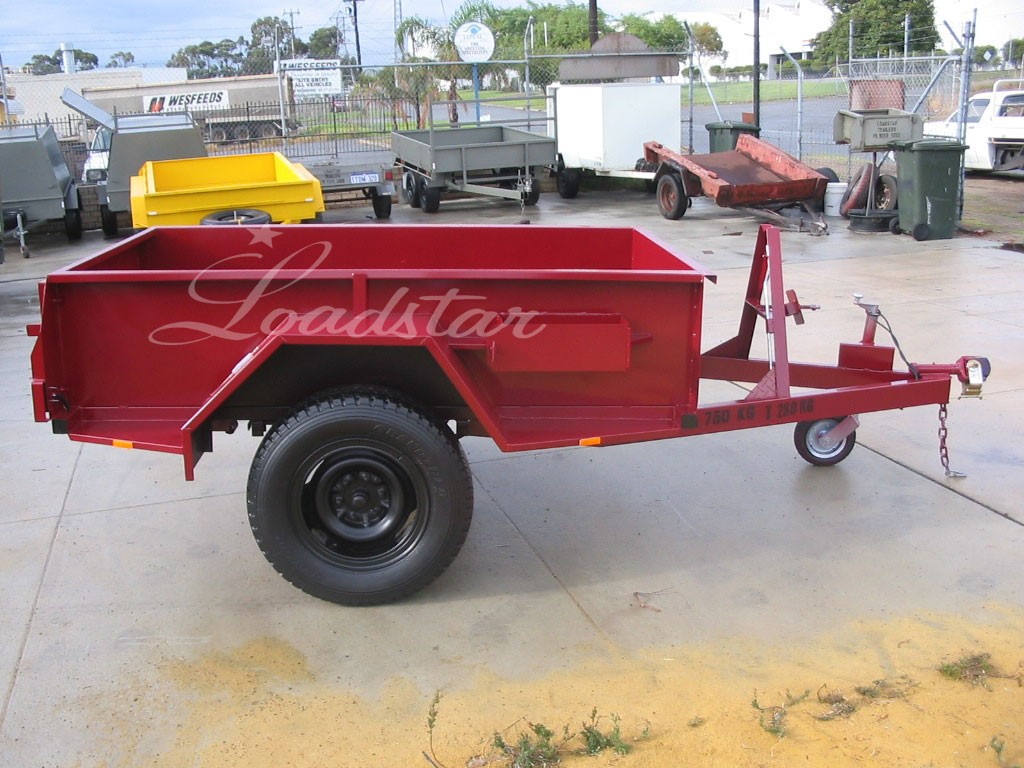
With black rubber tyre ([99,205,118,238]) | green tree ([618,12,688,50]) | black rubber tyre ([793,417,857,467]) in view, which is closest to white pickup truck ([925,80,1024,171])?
black rubber tyre ([99,205,118,238])

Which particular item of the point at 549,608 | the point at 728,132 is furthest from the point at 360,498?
the point at 728,132

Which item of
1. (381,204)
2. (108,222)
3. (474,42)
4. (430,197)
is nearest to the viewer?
(108,222)

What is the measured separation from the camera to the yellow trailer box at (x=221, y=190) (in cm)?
1012

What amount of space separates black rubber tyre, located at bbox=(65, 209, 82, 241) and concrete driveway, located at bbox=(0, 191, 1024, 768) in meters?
8.51

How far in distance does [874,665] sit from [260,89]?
117 ft

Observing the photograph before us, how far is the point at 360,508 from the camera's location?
3.65m

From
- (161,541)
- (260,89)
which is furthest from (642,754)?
(260,89)

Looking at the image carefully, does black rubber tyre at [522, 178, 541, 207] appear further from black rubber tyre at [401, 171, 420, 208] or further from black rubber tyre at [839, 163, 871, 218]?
black rubber tyre at [839, 163, 871, 218]

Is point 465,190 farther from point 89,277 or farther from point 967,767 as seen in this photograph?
point 967,767

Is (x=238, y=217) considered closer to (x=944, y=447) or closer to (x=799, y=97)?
(x=944, y=447)

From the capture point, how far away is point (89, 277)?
344 centimetres

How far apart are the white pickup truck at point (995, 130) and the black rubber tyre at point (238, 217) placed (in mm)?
11894

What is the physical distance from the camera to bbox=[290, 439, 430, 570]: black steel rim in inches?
139

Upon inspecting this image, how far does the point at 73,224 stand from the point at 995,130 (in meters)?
14.7
